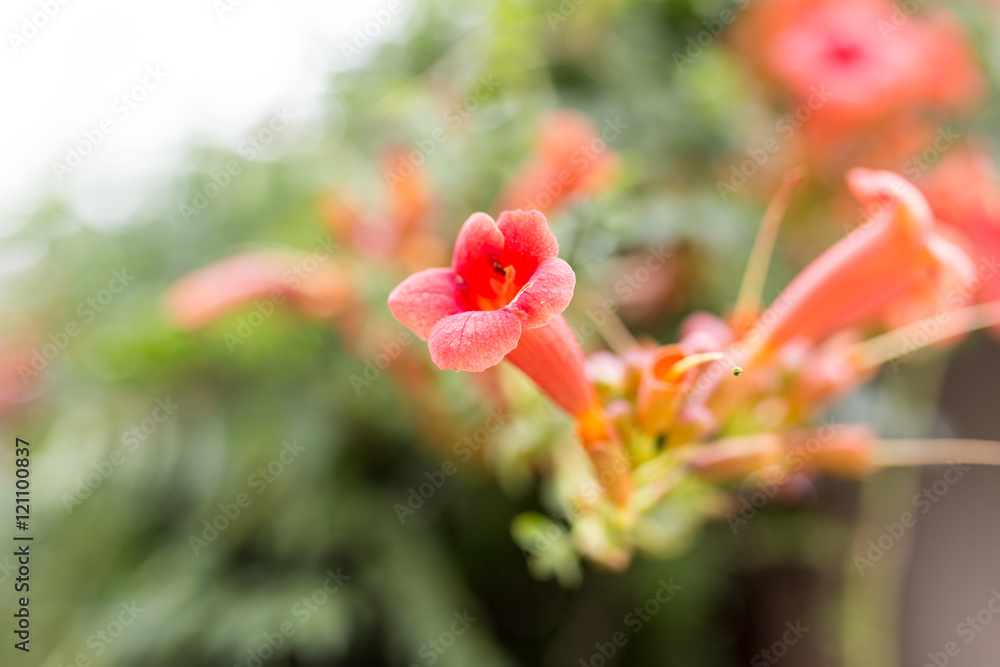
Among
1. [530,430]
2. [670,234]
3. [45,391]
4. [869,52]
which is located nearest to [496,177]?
[670,234]

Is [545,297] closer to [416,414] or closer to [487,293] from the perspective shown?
[487,293]

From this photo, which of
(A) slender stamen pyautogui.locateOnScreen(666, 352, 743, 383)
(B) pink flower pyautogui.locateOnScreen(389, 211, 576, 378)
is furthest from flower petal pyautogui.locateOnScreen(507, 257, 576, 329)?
(A) slender stamen pyautogui.locateOnScreen(666, 352, 743, 383)

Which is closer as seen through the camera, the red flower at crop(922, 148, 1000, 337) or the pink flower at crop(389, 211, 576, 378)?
the pink flower at crop(389, 211, 576, 378)

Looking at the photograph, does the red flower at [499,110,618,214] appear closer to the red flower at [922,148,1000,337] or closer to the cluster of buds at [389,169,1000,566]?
the cluster of buds at [389,169,1000,566]

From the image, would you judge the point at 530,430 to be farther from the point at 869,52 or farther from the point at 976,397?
the point at 976,397

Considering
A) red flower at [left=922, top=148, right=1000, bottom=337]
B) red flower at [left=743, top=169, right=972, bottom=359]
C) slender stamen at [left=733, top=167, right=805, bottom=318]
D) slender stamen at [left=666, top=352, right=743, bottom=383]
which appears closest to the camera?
slender stamen at [left=666, top=352, right=743, bottom=383]

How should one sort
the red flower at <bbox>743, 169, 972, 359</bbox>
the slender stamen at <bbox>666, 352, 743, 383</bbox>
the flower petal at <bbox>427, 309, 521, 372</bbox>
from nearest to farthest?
the flower petal at <bbox>427, 309, 521, 372</bbox>, the slender stamen at <bbox>666, 352, 743, 383</bbox>, the red flower at <bbox>743, 169, 972, 359</bbox>

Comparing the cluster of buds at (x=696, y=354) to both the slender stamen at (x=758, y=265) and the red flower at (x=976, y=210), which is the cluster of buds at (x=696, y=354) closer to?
the slender stamen at (x=758, y=265)
